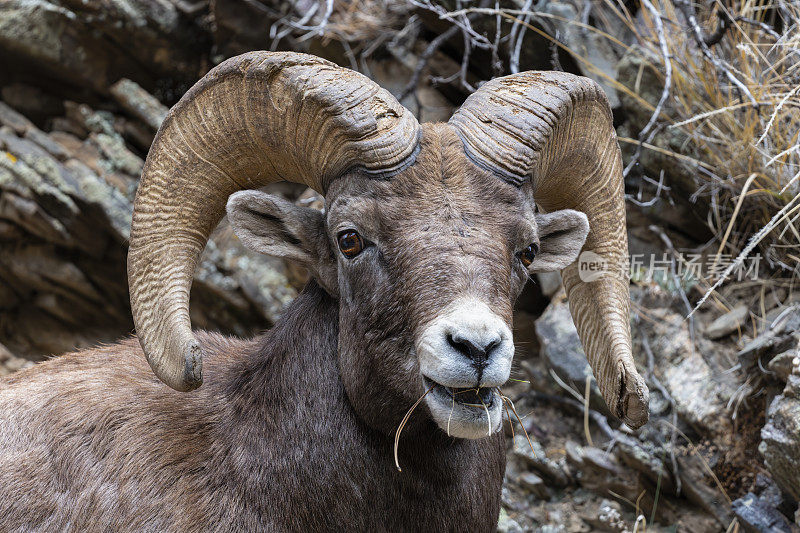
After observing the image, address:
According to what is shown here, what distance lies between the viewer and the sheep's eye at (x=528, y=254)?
3.68 metres

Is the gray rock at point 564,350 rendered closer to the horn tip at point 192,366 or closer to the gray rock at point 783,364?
the gray rock at point 783,364

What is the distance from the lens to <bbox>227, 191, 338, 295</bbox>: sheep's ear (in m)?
3.75

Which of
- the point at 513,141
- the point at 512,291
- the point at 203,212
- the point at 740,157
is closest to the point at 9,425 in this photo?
the point at 203,212

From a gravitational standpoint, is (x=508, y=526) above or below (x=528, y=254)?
below

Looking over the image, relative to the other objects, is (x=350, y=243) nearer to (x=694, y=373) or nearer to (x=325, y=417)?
(x=325, y=417)

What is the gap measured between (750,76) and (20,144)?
22.0 feet

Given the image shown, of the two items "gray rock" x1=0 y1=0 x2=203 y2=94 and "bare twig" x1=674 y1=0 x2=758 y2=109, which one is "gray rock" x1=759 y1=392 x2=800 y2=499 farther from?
"gray rock" x1=0 y1=0 x2=203 y2=94

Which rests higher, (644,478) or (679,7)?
(679,7)

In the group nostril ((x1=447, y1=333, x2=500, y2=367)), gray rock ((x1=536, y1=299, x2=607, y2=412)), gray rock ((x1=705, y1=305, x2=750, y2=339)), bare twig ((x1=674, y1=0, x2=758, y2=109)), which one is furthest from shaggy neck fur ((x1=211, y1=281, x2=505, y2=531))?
bare twig ((x1=674, y1=0, x2=758, y2=109))

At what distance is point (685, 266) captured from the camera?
664 centimetres

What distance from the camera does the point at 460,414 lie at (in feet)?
10.0

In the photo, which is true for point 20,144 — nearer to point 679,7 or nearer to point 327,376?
point 327,376

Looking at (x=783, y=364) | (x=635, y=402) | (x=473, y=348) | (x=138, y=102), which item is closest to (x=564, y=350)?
(x=783, y=364)

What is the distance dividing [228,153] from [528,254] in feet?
5.01
